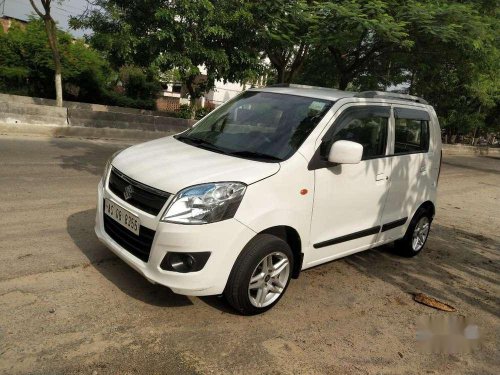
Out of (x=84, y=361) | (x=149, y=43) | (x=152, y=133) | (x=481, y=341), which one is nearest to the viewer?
(x=84, y=361)

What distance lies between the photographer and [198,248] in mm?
2971

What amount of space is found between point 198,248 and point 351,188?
168 cm

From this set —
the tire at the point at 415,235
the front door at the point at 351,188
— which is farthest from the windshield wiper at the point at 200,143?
the tire at the point at 415,235

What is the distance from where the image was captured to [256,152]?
358 cm

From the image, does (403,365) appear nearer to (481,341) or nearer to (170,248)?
(481,341)

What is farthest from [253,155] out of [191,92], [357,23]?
[191,92]

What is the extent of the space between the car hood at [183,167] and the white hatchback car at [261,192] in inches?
0.4

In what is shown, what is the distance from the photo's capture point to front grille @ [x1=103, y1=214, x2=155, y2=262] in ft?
10.2

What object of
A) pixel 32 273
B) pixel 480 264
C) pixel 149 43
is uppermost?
pixel 149 43

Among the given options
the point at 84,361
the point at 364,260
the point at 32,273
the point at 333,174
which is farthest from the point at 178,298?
the point at 364,260

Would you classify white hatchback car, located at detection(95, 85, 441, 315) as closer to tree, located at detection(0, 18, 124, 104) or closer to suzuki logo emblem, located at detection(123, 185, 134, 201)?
suzuki logo emblem, located at detection(123, 185, 134, 201)

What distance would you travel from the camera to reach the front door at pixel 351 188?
368 cm

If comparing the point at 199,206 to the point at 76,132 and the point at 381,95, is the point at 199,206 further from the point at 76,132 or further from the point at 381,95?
the point at 76,132

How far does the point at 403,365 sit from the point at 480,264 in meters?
3.11
